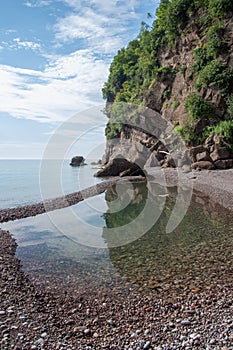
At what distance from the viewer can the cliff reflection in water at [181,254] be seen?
6.92 metres

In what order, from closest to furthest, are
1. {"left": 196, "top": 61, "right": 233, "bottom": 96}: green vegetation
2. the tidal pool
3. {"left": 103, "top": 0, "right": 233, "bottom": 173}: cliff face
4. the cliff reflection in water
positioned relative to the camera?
the cliff reflection in water
the tidal pool
{"left": 196, "top": 61, "right": 233, "bottom": 96}: green vegetation
{"left": 103, "top": 0, "right": 233, "bottom": 173}: cliff face

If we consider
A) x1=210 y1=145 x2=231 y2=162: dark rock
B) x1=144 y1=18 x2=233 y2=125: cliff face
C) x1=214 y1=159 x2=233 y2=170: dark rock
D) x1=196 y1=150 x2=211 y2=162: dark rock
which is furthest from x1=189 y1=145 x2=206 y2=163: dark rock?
x1=144 y1=18 x2=233 y2=125: cliff face

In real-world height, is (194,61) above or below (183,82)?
above

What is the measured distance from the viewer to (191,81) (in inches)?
1181

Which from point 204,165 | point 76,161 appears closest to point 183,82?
point 204,165

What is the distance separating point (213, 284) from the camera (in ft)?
21.6

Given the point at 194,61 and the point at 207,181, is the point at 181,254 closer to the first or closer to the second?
the point at 207,181

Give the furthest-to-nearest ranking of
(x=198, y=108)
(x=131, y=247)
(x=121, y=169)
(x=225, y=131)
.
Answer: (x=121, y=169) → (x=198, y=108) → (x=225, y=131) → (x=131, y=247)

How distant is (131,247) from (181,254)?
6.17ft

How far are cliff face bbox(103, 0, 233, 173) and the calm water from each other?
1056 cm

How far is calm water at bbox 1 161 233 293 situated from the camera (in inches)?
288

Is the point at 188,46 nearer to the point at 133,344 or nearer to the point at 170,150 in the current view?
the point at 170,150

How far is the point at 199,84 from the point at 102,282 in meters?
24.7

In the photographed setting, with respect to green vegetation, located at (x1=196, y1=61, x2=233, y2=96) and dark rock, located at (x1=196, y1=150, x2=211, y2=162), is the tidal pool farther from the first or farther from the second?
green vegetation, located at (x1=196, y1=61, x2=233, y2=96)
